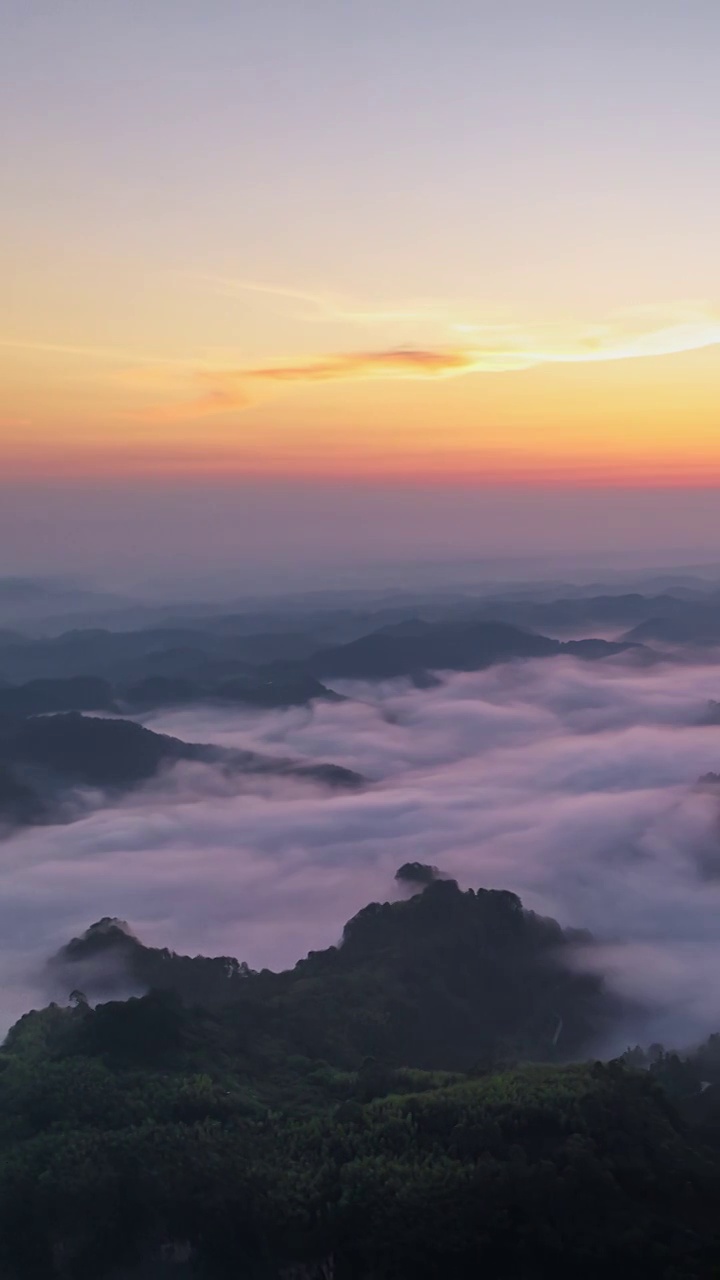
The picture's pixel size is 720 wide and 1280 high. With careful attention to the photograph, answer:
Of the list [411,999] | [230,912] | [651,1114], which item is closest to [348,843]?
[230,912]

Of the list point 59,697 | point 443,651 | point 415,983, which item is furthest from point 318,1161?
point 443,651

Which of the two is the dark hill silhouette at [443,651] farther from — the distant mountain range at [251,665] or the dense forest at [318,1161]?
the dense forest at [318,1161]

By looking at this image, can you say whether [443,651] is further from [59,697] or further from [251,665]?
[59,697]

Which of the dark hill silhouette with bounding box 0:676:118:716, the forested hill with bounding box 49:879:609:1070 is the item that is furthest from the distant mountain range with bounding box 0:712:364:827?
the forested hill with bounding box 49:879:609:1070

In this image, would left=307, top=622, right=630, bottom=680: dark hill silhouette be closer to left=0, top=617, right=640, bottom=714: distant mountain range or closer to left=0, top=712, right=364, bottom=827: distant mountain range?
left=0, top=617, right=640, bottom=714: distant mountain range

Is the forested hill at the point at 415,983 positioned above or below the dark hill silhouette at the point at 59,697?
below

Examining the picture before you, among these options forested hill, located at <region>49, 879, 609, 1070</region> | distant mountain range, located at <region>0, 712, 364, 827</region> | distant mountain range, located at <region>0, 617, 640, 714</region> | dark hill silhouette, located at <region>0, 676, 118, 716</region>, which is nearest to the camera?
forested hill, located at <region>49, 879, 609, 1070</region>

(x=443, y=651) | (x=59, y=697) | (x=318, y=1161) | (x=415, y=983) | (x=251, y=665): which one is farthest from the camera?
(x=443, y=651)

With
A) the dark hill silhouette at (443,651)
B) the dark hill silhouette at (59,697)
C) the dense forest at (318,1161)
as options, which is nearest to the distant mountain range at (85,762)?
the dark hill silhouette at (59,697)
